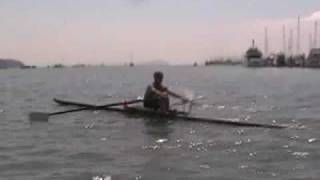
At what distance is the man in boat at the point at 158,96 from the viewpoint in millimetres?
28188

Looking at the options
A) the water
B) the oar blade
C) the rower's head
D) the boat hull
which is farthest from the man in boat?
the oar blade

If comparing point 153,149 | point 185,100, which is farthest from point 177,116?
point 153,149

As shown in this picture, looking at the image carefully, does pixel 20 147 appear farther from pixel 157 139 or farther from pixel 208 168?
pixel 208 168

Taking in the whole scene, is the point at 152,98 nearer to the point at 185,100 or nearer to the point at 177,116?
the point at 185,100

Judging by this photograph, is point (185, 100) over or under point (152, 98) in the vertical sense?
under

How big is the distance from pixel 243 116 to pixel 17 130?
33.2 ft

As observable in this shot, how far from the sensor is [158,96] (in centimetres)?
2841

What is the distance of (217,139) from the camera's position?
73.9 ft

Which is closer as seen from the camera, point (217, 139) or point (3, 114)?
point (217, 139)

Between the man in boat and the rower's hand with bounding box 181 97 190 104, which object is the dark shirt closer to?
the man in boat

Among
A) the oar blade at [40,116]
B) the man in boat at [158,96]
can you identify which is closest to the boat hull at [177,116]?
the man in boat at [158,96]

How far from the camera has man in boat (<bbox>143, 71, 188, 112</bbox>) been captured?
2819 centimetres

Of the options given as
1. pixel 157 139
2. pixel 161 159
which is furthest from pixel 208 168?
pixel 157 139

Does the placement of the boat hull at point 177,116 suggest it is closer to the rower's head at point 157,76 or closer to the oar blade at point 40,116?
the rower's head at point 157,76
